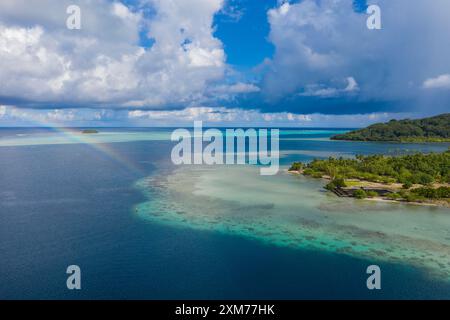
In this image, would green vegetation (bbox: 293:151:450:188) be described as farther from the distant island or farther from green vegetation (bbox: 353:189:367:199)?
the distant island

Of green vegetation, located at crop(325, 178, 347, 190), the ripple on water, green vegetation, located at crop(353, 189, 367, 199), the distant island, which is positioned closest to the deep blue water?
the ripple on water

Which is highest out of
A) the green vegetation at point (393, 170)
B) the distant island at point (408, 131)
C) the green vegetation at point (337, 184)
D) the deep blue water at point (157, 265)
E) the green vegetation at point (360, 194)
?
the distant island at point (408, 131)

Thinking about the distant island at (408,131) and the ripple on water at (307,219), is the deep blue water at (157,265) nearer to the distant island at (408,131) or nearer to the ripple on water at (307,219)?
the ripple on water at (307,219)

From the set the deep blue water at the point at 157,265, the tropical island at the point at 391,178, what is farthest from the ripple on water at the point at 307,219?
the tropical island at the point at 391,178

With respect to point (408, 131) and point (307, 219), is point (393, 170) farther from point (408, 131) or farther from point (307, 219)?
point (408, 131)
